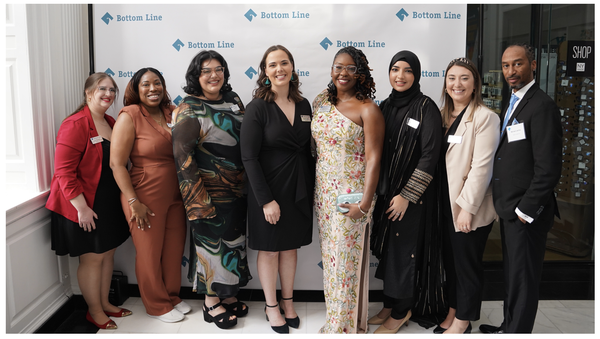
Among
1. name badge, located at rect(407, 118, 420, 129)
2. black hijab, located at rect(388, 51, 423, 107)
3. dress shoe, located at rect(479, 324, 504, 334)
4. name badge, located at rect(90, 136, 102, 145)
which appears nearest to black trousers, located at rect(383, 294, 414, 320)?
dress shoe, located at rect(479, 324, 504, 334)

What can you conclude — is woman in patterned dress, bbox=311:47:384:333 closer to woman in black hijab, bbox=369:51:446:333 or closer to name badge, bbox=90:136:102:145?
woman in black hijab, bbox=369:51:446:333

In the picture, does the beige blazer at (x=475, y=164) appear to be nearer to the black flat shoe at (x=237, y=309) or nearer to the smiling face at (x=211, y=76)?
the smiling face at (x=211, y=76)

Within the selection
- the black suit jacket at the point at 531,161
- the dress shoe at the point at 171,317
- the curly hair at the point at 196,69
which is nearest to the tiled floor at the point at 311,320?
the dress shoe at the point at 171,317

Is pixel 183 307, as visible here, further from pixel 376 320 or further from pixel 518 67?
pixel 518 67

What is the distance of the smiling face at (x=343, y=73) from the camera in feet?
7.10

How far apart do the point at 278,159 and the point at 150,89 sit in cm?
96

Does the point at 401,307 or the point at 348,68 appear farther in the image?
the point at 401,307

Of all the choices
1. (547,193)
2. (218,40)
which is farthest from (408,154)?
(218,40)

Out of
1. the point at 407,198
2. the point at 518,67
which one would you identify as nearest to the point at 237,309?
the point at 407,198

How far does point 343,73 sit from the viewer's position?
7.15ft

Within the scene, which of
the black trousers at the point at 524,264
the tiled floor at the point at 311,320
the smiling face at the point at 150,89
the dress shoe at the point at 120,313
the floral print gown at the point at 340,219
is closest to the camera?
the black trousers at the point at 524,264

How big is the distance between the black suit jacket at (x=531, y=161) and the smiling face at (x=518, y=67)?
0.24 feet

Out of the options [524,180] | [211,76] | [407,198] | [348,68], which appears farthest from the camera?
[211,76]

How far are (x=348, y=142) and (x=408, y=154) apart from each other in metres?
0.37
